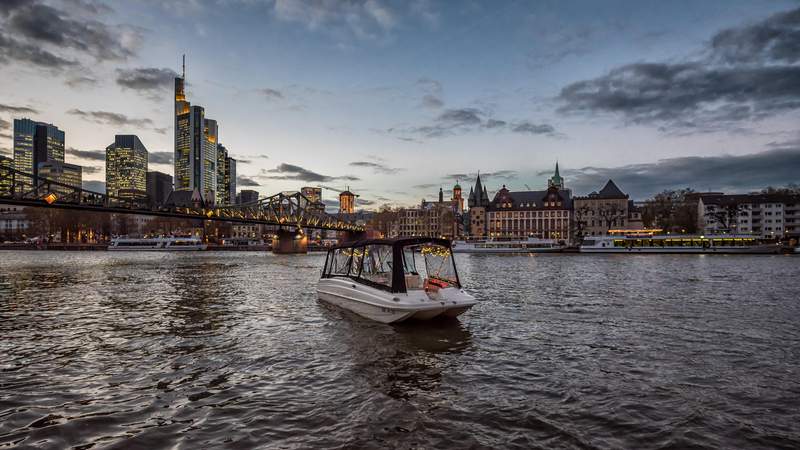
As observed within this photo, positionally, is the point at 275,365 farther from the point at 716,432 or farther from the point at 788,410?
the point at 788,410

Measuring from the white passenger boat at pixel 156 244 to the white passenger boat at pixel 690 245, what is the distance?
118710mm

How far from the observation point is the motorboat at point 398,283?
18.2m

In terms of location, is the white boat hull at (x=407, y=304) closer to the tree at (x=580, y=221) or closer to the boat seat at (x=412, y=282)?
the boat seat at (x=412, y=282)

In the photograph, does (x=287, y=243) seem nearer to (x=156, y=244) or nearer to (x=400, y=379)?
(x=156, y=244)

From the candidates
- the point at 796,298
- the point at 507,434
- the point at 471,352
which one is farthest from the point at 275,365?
the point at 796,298

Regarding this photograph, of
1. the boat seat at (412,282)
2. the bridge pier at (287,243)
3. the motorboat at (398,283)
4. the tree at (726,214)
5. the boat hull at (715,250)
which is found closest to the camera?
the motorboat at (398,283)

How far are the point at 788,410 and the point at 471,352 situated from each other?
308 inches

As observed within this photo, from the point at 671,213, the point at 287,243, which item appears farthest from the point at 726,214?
the point at 287,243

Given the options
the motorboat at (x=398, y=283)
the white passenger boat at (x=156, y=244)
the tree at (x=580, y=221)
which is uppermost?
the tree at (x=580, y=221)

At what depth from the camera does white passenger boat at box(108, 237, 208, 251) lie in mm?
143125

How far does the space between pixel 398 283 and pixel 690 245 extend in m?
105

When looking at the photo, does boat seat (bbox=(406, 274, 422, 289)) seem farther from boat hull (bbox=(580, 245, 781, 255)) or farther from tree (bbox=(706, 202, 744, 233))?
tree (bbox=(706, 202, 744, 233))

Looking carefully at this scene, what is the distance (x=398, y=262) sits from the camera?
18531 mm

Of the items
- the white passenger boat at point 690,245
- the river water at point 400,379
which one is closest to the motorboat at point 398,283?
the river water at point 400,379
